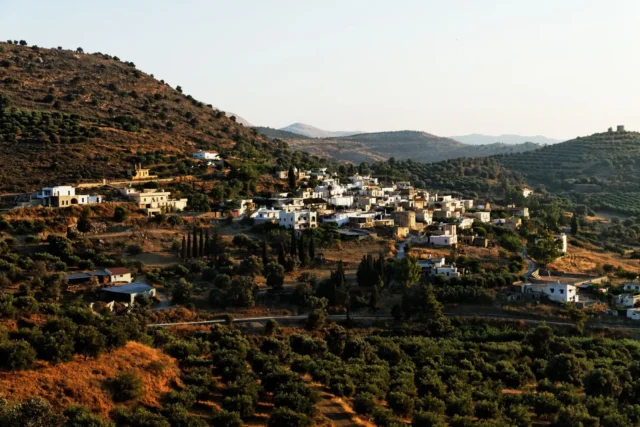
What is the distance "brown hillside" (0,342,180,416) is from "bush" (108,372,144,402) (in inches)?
9.1

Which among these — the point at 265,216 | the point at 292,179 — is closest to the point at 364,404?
the point at 265,216

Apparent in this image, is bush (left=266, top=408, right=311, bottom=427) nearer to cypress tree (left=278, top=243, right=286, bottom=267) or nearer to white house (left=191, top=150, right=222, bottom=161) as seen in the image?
cypress tree (left=278, top=243, right=286, bottom=267)

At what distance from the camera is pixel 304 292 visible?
34906 mm

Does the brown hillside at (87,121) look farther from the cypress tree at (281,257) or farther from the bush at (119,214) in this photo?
the cypress tree at (281,257)

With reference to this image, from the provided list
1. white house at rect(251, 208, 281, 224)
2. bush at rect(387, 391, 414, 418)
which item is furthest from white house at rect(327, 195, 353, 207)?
bush at rect(387, 391, 414, 418)

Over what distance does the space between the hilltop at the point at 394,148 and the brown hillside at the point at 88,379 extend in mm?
128507

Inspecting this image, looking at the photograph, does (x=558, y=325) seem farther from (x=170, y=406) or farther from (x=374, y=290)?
(x=170, y=406)

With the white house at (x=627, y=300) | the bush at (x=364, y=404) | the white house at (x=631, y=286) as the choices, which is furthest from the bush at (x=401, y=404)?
the white house at (x=631, y=286)

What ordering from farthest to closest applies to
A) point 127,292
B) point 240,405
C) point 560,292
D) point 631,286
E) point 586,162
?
point 586,162, point 631,286, point 560,292, point 127,292, point 240,405

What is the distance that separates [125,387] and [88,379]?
1.16 metres

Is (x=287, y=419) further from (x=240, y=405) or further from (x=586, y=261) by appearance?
(x=586, y=261)

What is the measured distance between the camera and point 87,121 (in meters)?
63.0

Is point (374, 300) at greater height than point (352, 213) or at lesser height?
lesser

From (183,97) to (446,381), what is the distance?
215 ft
